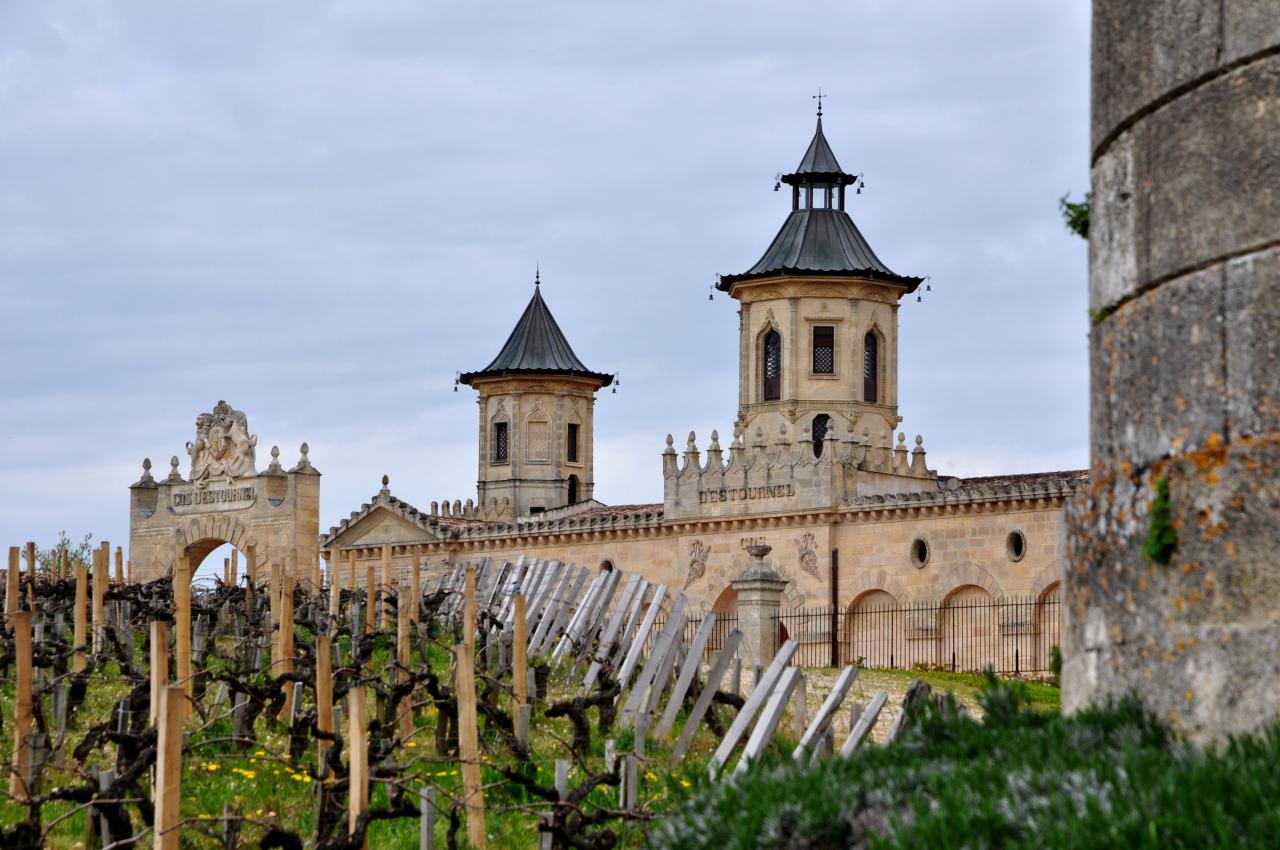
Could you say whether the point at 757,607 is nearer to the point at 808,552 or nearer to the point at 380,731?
the point at 380,731

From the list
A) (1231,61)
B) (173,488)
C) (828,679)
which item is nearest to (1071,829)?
(1231,61)

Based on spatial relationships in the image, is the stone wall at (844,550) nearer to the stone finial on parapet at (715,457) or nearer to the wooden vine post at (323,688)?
the stone finial on parapet at (715,457)

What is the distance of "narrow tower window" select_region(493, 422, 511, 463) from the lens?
58094mm

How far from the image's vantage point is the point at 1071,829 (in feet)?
16.3

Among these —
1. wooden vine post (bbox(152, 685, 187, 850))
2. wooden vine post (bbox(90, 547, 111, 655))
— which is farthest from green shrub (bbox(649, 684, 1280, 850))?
wooden vine post (bbox(90, 547, 111, 655))

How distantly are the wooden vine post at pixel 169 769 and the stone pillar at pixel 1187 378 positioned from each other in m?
4.57

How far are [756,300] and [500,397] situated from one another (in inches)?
447

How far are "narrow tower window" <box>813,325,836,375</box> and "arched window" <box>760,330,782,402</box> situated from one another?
868 millimetres

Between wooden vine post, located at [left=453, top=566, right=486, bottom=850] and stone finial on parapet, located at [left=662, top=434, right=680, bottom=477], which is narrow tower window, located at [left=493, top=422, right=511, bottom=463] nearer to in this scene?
stone finial on parapet, located at [left=662, top=434, right=680, bottom=477]

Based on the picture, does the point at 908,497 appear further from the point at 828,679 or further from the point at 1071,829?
the point at 1071,829

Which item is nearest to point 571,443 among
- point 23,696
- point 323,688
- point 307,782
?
point 307,782

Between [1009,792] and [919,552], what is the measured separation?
36.4 m

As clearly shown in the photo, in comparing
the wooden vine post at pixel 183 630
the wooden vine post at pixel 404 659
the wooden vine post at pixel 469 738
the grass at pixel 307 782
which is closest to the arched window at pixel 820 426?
the wooden vine post at pixel 404 659

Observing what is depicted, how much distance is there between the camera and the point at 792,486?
44.0 m
